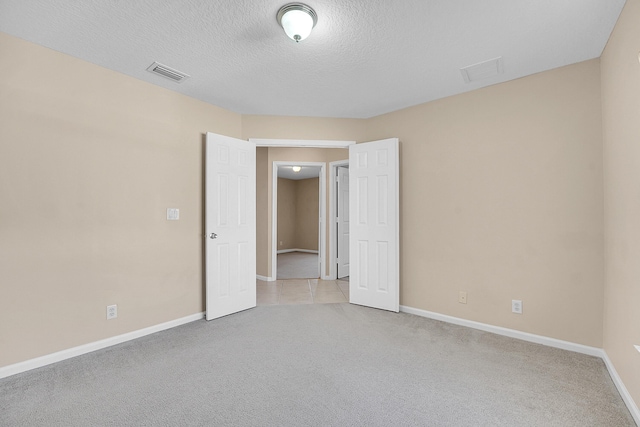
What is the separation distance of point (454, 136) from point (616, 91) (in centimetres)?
131

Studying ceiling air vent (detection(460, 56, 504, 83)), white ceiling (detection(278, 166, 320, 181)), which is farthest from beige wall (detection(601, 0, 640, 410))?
white ceiling (detection(278, 166, 320, 181))

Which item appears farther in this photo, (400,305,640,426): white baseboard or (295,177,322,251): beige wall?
(295,177,322,251): beige wall

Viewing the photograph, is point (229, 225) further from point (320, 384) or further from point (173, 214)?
point (320, 384)

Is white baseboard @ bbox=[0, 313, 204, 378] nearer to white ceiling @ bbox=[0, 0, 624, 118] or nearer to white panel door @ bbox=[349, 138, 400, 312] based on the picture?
white panel door @ bbox=[349, 138, 400, 312]

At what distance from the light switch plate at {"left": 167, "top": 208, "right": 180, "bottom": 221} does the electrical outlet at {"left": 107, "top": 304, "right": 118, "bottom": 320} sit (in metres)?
0.94

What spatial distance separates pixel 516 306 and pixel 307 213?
24.7 feet

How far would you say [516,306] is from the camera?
2.85 m

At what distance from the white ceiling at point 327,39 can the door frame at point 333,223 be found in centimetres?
231

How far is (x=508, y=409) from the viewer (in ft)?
5.89

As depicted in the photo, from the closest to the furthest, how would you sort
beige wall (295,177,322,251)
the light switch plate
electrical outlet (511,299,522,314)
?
electrical outlet (511,299,522,314), the light switch plate, beige wall (295,177,322,251)

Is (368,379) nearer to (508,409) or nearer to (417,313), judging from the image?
(508,409)

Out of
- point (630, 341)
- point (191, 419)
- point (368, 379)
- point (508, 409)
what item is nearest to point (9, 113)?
point (191, 419)

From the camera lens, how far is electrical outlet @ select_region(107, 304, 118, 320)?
2.69 metres

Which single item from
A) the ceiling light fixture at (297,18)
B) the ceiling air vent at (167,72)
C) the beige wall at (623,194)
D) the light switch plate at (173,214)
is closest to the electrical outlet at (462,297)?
the beige wall at (623,194)
